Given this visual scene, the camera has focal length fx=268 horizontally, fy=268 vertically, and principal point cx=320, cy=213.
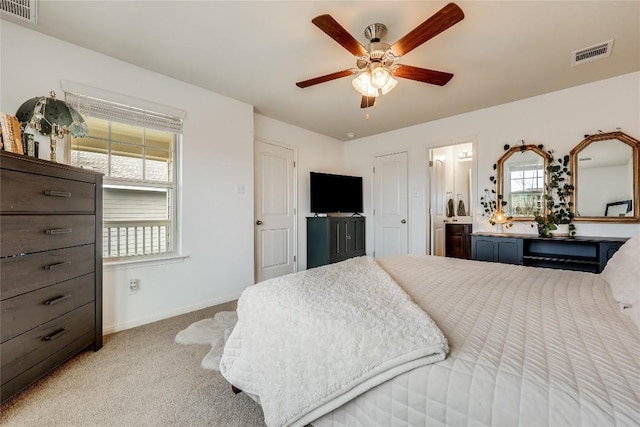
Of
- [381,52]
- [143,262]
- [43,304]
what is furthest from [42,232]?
[381,52]

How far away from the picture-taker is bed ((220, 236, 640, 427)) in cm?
63

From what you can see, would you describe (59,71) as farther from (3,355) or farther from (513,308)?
(513,308)

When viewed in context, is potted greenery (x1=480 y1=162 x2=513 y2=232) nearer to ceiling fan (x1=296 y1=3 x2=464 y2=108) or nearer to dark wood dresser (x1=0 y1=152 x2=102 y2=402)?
ceiling fan (x1=296 y1=3 x2=464 y2=108)

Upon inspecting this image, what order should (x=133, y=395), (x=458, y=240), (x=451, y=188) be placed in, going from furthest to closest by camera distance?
(x=451, y=188) → (x=458, y=240) → (x=133, y=395)

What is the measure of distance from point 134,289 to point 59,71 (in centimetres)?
190

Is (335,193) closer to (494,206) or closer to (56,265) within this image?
(494,206)

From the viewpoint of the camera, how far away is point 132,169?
2.57 meters

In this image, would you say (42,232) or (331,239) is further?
(331,239)

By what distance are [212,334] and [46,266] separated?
1.21 metres

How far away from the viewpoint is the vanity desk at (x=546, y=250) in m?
2.64

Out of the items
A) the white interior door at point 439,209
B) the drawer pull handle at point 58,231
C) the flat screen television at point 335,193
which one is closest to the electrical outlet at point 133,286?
the drawer pull handle at point 58,231

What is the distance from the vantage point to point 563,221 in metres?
2.98

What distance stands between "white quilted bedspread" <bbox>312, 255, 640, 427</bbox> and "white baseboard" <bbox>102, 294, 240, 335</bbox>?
7.41ft

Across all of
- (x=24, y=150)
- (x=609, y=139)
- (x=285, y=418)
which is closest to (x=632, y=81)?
(x=609, y=139)
